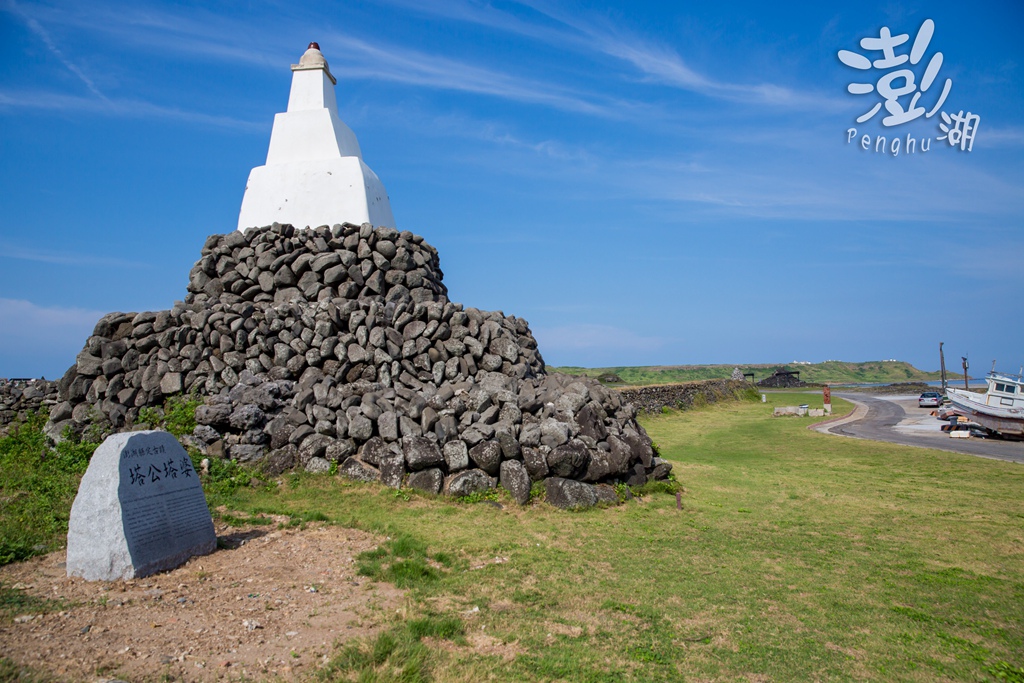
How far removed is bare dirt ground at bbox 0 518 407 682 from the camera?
495 centimetres

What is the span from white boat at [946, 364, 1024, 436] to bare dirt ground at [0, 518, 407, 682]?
25108 mm

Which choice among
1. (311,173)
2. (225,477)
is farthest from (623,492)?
(311,173)

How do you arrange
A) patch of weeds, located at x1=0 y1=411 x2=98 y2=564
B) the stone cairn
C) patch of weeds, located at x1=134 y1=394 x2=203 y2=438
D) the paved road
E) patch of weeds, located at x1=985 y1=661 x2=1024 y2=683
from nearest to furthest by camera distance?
patch of weeds, located at x1=985 y1=661 x2=1024 y2=683, patch of weeds, located at x1=0 y1=411 x2=98 y2=564, the stone cairn, patch of weeds, located at x1=134 y1=394 x2=203 y2=438, the paved road

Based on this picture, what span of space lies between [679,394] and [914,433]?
11471mm

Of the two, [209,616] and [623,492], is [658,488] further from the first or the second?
[209,616]

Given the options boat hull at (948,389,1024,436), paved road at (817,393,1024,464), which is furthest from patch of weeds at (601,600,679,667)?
boat hull at (948,389,1024,436)

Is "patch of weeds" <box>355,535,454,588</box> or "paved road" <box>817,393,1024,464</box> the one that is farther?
"paved road" <box>817,393,1024,464</box>

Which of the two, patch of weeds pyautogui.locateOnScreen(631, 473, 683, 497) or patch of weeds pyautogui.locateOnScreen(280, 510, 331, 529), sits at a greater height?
patch of weeds pyautogui.locateOnScreen(280, 510, 331, 529)

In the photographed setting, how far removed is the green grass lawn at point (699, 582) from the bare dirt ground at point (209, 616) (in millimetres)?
420

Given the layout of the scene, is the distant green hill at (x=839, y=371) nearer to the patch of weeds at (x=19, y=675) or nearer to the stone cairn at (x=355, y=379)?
the stone cairn at (x=355, y=379)

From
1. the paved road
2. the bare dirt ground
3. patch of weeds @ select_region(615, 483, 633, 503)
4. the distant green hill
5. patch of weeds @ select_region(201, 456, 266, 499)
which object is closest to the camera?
the bare dirt ground

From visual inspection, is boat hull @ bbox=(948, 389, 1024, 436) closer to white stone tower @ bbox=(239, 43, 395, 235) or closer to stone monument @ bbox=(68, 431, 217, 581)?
white stone tower @ bbox=(239, 43, 395, 235)

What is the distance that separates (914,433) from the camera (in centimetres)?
2511

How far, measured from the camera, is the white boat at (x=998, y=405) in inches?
917
